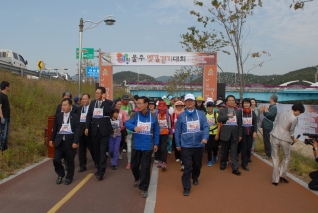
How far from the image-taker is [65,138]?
21.3ft

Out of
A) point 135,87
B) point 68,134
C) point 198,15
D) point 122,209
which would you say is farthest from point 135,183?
point 135,87

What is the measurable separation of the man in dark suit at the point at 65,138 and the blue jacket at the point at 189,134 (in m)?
2.23

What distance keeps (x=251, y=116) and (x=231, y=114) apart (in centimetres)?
118

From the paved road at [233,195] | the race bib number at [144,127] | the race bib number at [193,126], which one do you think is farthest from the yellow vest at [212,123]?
the race bib number at [144,127]

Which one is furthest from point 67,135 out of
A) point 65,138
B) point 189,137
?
point 189,137

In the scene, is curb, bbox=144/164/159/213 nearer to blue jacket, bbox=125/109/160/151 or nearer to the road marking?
blue jacket, bbox=125/109/160/151

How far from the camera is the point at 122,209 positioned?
514 cm

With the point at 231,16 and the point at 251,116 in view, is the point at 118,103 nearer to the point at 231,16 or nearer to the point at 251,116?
the point at 251,116

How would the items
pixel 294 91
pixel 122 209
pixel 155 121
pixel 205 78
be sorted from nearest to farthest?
1. pixel 122 209
2. pixel 155 121
3. pixel 205 78
4. pixel 294 91

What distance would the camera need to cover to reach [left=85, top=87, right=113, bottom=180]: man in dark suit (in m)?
6.92

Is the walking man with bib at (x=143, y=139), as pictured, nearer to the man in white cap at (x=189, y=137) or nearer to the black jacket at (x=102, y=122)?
the man in white cap at (x=189, y=137)

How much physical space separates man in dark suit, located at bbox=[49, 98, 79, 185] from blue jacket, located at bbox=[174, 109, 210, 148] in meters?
2.23

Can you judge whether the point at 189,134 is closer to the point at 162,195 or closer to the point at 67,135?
the point at 162,195

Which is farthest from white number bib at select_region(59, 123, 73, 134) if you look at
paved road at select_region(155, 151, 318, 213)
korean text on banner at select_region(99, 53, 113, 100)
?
korean text on banner at select_region(99, 53, 113, 100)
